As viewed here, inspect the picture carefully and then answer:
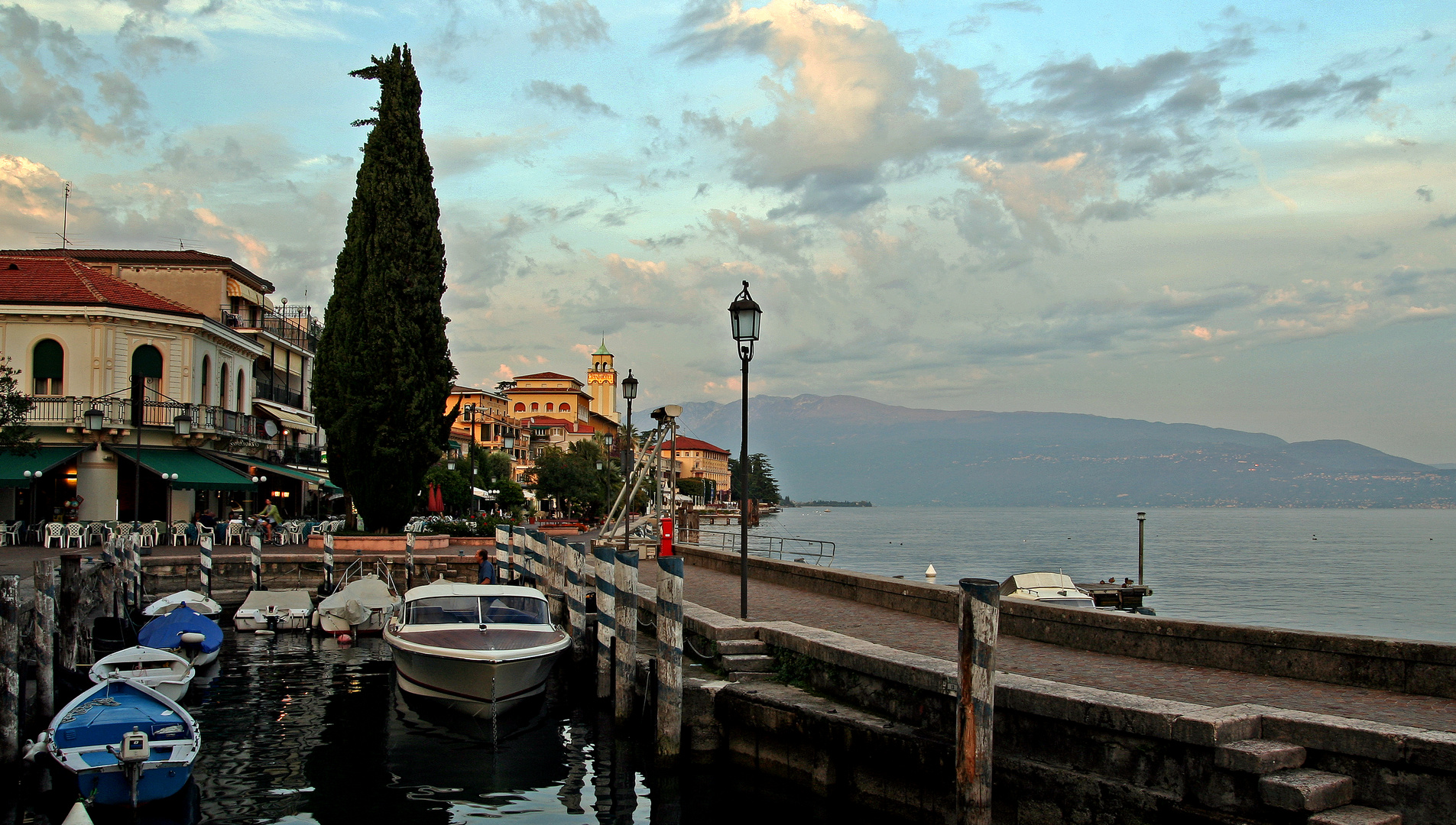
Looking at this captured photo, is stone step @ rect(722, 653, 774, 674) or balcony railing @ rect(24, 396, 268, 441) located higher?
balcony railing @ rect(24, 396, 268, 441)

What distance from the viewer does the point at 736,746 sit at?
12.4m

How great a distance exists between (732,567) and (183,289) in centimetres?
3344

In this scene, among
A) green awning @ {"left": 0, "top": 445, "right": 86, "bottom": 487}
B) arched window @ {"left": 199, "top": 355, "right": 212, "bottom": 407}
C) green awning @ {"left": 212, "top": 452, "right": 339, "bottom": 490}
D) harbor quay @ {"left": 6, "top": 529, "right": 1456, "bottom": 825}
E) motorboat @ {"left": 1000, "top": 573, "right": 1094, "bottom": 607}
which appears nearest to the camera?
harbor quay @ {"left": 6, "top": 529, "right": 1456, "bottom": 825}

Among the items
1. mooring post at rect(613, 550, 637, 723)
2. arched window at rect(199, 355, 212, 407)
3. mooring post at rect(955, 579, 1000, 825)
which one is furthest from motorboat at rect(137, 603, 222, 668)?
arched window at rect(199, 355, 212, 407)

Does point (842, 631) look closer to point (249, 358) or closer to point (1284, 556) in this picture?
point (249, 358)

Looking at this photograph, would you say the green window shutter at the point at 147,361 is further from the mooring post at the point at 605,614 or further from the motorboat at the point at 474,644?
the mooring post at the point at 605,614

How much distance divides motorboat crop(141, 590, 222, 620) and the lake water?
2242cm

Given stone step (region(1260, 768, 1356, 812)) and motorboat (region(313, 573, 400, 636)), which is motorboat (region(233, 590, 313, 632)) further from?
stone step (region(1260, 768, 1356, 812))

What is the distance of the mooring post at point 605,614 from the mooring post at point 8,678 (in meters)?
7.39

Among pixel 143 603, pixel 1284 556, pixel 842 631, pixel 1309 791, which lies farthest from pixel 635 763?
pixel 1284 556

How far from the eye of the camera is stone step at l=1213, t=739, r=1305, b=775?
7.46m

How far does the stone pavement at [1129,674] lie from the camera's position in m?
8.67

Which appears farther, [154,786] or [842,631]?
[842,631]

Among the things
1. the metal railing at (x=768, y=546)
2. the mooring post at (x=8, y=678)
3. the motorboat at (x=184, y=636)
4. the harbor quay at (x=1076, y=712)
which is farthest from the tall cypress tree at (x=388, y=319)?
the mooring post at (x=8, y=678)
